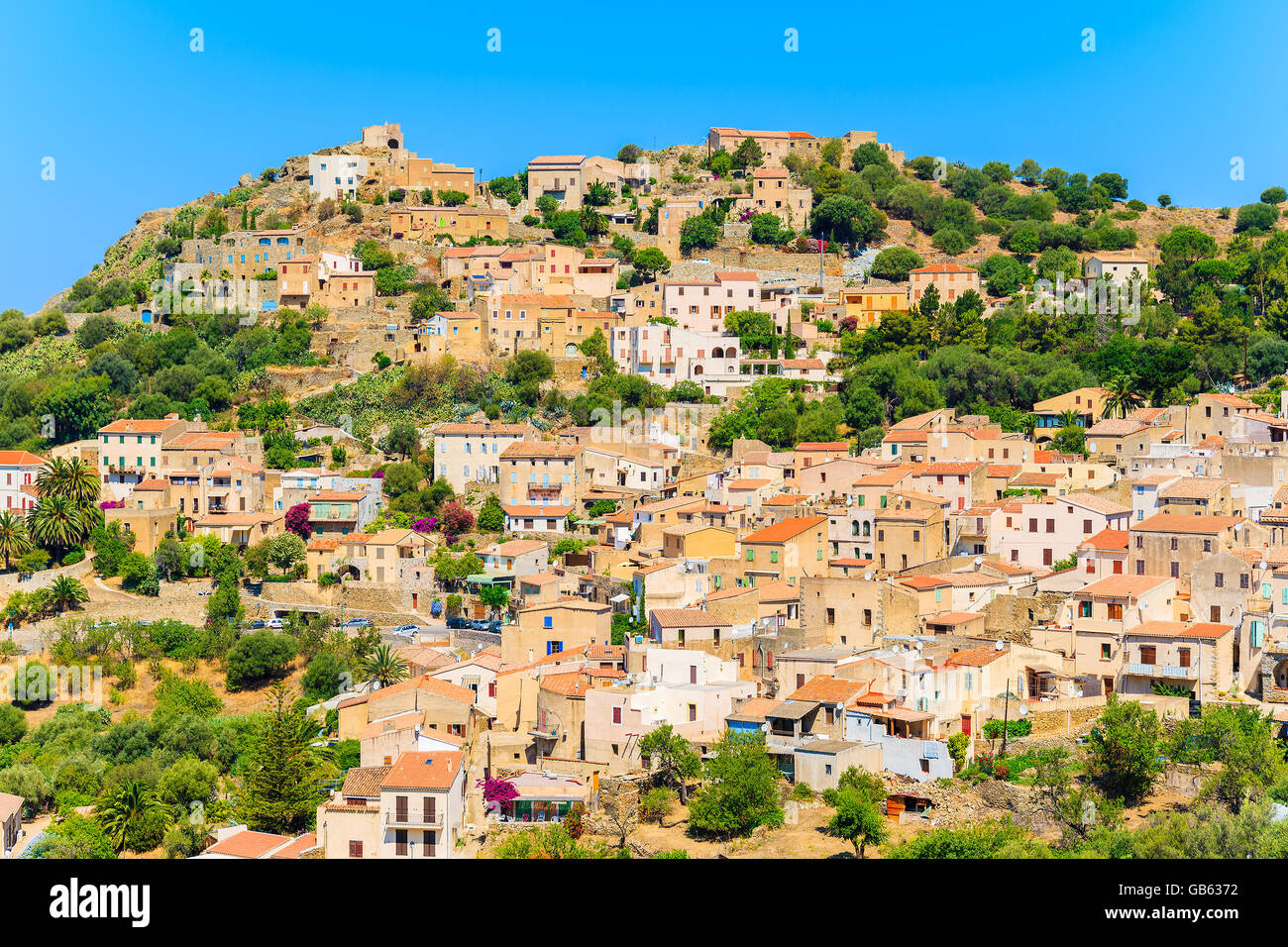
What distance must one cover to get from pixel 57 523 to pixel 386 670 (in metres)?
12.3

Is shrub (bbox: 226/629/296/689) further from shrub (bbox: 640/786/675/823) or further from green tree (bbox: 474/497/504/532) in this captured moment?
shrub (bbox: 640/786/675/823)

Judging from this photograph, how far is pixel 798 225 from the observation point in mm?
58875

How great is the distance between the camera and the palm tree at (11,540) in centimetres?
3519

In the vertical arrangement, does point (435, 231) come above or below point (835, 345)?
above

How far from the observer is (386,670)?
28.0 m

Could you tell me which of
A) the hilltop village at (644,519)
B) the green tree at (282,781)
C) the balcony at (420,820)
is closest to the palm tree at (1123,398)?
the hilltop village at (644,519)

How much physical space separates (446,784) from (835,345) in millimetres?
29886

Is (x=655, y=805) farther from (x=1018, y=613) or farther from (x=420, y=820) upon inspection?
(x=1018, y=613)

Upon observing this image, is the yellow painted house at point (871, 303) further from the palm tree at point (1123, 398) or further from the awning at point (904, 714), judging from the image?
the awning at point (904, 714)

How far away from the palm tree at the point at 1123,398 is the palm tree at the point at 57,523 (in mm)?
25955

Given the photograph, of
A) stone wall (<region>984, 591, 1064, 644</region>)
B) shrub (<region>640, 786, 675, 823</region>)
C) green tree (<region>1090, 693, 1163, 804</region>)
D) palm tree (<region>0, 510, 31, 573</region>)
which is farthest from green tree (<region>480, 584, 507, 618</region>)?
green tree (<region>1090, 693, 1163, 804</region>)

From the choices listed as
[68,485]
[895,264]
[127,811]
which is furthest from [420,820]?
[895,264]
